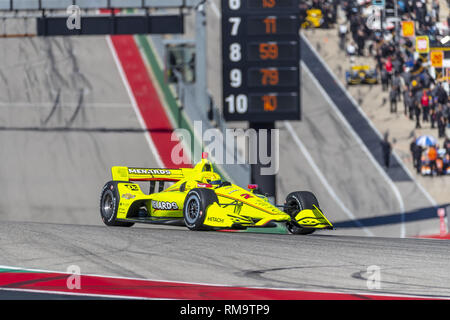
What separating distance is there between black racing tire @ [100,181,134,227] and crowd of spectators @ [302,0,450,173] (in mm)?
22895

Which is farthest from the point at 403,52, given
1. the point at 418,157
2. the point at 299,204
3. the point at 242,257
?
the point at 242,257

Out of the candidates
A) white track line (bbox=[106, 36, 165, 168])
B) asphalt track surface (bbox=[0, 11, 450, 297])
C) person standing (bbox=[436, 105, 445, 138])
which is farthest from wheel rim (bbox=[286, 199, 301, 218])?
person standing (bbox=[436, 105, 445, 138])

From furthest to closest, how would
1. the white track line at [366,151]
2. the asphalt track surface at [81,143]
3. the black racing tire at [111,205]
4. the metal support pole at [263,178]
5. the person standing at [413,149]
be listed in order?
the person standing at [413,149], the white track line at [366,151], the asphalt track surface at [81,143], the metal support pole at [263,178], the black racing tire at [111,205]

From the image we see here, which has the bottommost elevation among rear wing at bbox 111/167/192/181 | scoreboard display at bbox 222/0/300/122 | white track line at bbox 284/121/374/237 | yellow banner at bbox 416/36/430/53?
white track line at bbox 284/121/374/237

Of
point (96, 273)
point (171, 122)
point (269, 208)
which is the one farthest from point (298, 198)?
point (171, 122)

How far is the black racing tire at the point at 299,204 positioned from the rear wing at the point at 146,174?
8.07ft

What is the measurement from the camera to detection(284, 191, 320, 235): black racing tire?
47.4ft

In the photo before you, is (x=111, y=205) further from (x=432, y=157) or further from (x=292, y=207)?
(x=432, y=157)

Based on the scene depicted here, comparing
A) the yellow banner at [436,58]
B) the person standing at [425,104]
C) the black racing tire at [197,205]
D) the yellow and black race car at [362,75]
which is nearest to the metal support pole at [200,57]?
the person standing at [425,104]

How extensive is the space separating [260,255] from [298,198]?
3.41 m

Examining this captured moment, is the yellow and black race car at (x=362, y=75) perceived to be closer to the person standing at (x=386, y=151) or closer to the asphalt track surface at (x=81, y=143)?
the asphalt track surface at (x=81, y=143)

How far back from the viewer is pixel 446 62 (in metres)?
42.6

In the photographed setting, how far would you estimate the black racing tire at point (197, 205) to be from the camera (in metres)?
14.2

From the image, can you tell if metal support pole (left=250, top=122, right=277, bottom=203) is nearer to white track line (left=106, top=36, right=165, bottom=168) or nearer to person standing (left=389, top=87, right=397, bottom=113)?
white track line (left=106, top=36, right=165, bottom=168)
